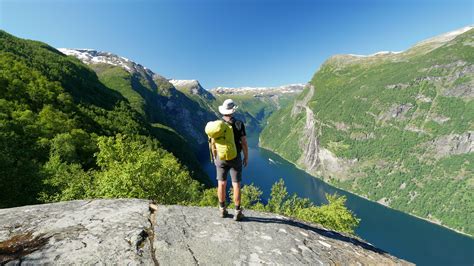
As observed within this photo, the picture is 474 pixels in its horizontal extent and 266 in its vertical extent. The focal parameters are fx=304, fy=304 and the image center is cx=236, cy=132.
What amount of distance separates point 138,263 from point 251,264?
343 centimetres

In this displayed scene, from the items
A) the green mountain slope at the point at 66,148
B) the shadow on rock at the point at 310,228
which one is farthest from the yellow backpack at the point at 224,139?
the green mountain slope at the point at 66,148

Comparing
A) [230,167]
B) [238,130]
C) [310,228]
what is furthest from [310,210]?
[238,130]

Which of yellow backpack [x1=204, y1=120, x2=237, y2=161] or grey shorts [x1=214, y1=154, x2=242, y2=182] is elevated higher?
yellow backpack [x1=204, y1=120, x2=237, y2=161]

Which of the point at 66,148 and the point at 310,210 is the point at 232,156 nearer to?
the point at 310,210

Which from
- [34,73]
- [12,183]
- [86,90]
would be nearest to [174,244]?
[12,183]

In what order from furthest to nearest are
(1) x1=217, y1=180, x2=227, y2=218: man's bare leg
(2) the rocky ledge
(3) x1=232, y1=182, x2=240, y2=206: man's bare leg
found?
(3) x1=232, y1=182, x2=240, y2=206: man's bare leg < (1) x1=217, y1=180, x2=227, y2=218: man's bare leg < (2) the rocky ledge

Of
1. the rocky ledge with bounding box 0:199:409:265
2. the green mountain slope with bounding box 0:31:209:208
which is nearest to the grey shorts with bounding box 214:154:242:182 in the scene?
the rocky ledge with bounding box 0:199:409:265

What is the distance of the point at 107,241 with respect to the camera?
382 inches

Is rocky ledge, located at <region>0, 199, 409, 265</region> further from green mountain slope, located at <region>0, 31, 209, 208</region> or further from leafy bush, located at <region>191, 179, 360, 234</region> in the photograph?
leafy bush, located at <region>191, 179, 360, 234</region>

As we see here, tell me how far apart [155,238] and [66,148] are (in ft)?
185

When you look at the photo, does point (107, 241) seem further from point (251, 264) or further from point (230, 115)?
point (230, 115)

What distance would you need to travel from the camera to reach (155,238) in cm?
1038

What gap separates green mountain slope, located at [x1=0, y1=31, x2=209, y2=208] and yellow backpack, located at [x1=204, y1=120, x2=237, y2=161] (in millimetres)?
16027

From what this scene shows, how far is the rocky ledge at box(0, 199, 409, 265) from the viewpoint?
29.6 ft
